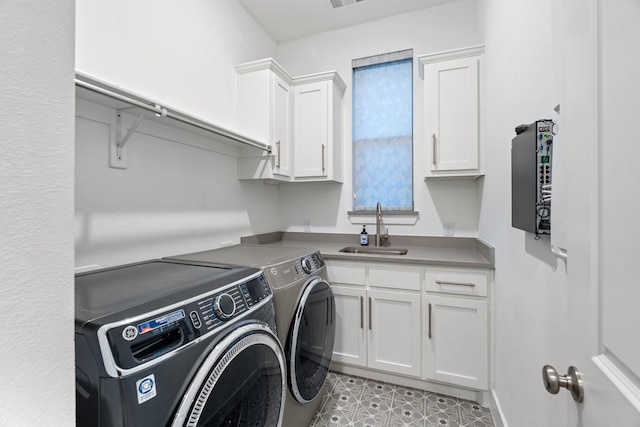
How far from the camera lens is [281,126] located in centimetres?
236

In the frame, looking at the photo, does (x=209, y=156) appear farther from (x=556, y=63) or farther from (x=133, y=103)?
(x=556, y=63)

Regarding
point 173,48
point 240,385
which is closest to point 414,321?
point 240,385

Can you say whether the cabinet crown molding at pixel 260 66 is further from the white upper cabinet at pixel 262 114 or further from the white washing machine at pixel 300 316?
the white washing machine at pixel 300 316

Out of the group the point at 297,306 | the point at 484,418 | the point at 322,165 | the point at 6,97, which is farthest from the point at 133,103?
the point at 484,418

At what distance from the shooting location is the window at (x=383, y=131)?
2.56 m

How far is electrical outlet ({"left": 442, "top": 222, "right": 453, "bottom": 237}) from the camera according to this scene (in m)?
2.39

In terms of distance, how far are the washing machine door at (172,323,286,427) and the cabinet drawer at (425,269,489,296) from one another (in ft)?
3.83

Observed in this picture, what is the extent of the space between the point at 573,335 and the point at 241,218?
6.91 ft

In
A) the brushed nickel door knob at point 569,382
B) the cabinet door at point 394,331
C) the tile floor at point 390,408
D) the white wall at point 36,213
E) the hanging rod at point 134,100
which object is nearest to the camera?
the white wall at point 36,213

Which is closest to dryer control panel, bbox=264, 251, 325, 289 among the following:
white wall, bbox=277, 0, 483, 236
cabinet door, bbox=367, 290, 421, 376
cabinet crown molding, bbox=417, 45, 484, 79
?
cabinet door, bbox=367, 290, 421, 376

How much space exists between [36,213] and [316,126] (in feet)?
7.42

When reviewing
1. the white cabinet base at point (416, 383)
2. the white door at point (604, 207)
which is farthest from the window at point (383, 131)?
the white door at point (604, 207)

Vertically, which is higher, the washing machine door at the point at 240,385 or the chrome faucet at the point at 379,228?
the chrome faucet at the point at 379,228

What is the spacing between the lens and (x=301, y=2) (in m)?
2.32
